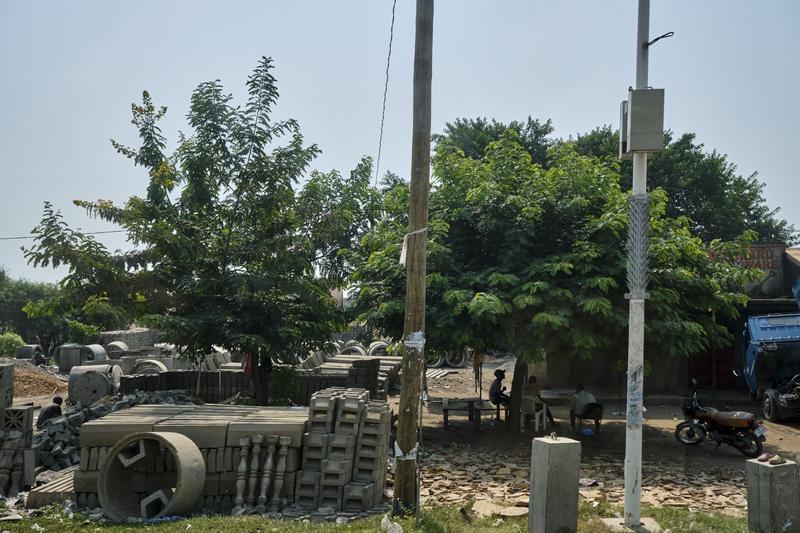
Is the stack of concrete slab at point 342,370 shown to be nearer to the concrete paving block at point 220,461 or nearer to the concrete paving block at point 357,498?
the concrete paving block at point 220,461

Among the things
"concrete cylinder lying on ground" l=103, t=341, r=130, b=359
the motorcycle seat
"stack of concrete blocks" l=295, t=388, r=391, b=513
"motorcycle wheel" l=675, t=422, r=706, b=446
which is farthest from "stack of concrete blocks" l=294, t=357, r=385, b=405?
"concrete cylinder lying on ground" l=103, t=341, r=130, b=359

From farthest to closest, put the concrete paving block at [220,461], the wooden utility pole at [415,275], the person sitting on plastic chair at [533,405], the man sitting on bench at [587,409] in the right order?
1. the person sitting on plastic chair at [533,405]
2. the man sitting on bench at [587,409]
3. the concrete paving block at [220,461]
4. the wooden utility pole at [415,275]

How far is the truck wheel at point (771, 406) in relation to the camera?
52.0ft

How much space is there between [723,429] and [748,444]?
463 millimetres

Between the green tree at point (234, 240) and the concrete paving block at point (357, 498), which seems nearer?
the concrete paving block at point (357, 498)

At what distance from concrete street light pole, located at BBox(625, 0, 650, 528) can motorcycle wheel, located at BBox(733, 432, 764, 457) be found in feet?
18.5

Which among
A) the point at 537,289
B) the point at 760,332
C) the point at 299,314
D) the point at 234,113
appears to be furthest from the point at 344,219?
the point at 760,332

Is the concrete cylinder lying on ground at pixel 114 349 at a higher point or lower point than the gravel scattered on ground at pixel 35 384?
higher

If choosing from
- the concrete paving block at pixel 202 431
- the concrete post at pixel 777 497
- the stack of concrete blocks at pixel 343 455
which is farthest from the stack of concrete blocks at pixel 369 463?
the concrete post at pixel 777 497

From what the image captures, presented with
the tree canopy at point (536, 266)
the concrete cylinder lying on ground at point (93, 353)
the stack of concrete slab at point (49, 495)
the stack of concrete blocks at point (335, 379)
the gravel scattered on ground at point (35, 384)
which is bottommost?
the gravel scattered on ground at point (35, 384)

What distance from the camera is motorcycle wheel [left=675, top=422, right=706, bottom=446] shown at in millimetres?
12602

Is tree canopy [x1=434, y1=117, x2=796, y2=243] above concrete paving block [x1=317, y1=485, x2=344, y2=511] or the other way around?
above

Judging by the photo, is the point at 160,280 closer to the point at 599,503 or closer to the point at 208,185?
the point at 208,185

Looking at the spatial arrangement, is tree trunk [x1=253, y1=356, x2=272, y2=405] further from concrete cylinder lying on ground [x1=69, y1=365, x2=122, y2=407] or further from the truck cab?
the truck cab
